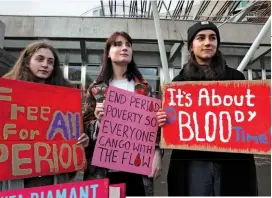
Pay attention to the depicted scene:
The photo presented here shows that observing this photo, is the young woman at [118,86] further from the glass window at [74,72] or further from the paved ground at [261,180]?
the glass window at [74,72]

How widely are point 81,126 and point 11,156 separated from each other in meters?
0.44

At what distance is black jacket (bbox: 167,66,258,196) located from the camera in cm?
196

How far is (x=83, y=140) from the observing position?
1.98 m

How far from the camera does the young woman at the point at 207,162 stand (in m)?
1.96

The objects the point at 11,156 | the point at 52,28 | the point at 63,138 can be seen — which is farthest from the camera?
the point at 52,28

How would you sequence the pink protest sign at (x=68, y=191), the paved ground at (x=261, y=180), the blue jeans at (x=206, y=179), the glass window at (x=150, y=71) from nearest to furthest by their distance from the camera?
1. the pink protest sign at (x=68, y=191)
2. the blue jeans at (x=206, y=179)
3. the paved ground at (x=261, y=180)
4. the glass window at (x=150, y=71)

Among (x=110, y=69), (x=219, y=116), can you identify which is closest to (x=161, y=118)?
(x=219, y=116)

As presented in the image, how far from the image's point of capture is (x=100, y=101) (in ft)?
6.91

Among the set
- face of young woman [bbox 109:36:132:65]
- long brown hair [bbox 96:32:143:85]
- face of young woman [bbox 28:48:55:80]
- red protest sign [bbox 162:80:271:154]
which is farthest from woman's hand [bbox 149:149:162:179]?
face of young woman [bbox 28:48:55:80]

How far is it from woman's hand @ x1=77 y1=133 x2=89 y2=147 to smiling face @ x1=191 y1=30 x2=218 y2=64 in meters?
0.79

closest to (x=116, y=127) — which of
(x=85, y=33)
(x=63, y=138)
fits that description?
(x=63, y=138)

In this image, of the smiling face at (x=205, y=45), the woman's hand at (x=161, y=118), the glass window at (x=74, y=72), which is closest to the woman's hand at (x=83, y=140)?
the woman's hand at (x=161, y=118)

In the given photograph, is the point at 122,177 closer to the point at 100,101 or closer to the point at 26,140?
the point at 100,101

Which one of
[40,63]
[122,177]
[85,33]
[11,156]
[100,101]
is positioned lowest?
[122,177]
